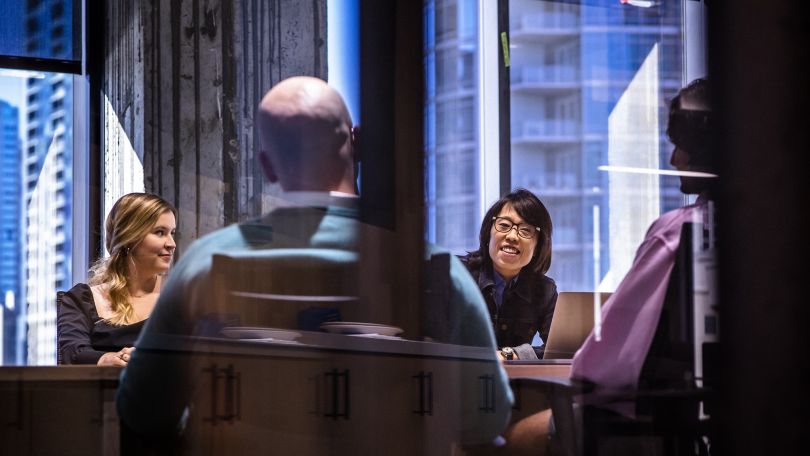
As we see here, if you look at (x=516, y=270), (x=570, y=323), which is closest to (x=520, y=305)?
(x=516, y=270)

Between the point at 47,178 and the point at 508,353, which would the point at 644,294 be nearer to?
the point at 508,353

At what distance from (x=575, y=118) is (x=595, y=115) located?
31 mm

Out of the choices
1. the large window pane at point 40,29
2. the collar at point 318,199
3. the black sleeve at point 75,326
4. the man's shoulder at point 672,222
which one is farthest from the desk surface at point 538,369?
the large window pane at point 40,29

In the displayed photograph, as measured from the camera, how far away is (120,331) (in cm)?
151

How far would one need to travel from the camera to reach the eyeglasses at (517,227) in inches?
60.8

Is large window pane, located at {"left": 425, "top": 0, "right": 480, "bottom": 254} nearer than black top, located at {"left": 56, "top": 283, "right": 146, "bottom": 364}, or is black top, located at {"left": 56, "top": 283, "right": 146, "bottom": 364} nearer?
large window pane, located at {"left": 425, "top": 0, "right": 480, "bottom": 254}

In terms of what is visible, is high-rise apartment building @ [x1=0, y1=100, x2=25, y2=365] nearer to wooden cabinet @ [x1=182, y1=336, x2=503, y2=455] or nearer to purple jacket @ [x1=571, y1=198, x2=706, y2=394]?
wooden cabinet @ [x1=182, y1=336, x2=503, y2=455]

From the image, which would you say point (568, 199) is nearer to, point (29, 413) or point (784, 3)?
point (784, 3)

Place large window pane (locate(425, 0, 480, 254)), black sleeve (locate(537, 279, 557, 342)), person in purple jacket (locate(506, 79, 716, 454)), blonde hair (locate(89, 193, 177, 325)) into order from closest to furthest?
person in purple jacket (locate(506, 79, 716, 454))
large window pane (locate(425, 0, 480, 254))
blonde hair (locate(89, 193, 177, 325))
black sleeve (locate(537, 279, 557, 342))

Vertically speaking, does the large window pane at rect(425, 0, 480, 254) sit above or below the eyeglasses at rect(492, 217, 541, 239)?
above

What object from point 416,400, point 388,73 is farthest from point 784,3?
point 416,400

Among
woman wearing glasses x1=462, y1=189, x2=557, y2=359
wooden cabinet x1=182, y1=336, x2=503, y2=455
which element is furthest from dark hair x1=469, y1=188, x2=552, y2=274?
wooden cabinet x1=182, y1=336, x2=503, y2=455

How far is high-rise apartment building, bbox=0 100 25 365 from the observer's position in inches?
47.7

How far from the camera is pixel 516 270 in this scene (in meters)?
1.89
